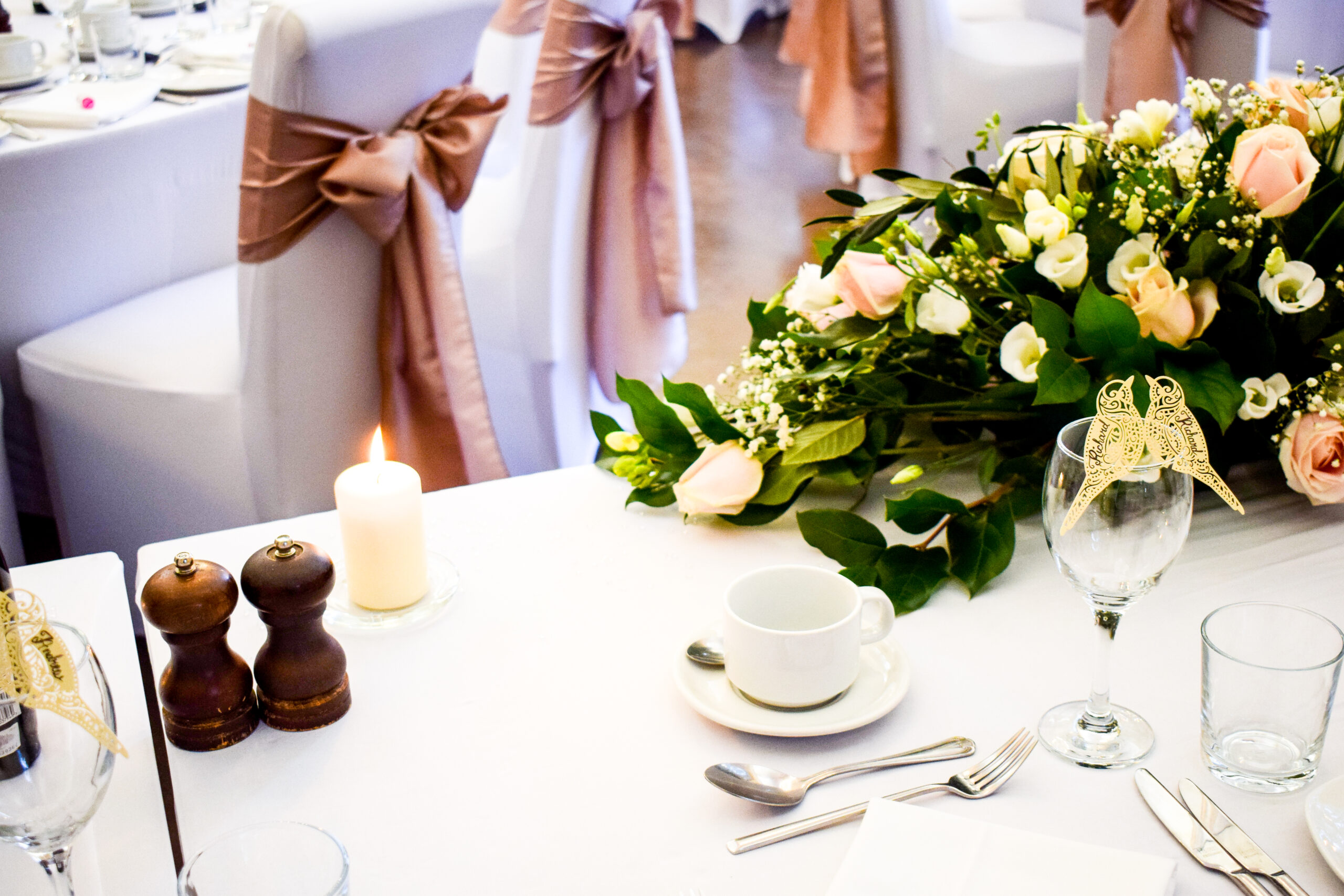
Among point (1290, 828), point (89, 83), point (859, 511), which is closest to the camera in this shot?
point (1290, 828)

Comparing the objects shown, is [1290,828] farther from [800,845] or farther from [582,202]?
[582,202]

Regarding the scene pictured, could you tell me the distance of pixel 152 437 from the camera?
187cm

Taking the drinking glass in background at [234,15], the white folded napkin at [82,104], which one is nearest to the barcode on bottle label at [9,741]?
the white folded napkin at [82,104]

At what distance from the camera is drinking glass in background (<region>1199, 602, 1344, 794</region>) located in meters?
0.74

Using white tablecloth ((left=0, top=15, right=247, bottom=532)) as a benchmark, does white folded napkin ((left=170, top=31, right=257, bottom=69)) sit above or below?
above

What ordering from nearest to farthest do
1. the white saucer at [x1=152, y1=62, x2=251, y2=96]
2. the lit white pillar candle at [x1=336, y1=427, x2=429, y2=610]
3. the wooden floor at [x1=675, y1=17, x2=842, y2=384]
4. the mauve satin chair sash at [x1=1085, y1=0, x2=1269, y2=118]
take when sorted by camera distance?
the lit white pillar candle at [x1=336, y1=427, x2=429, y2=610] → the white saucer at [x1=152, y1=62, x2=251, y2=96] → the mauve satin chair sash at [x1=1085, y1=0, x2=1269, y2=118] → the wooden floor at [x1=675, y1=17, x2=842, y2=384]

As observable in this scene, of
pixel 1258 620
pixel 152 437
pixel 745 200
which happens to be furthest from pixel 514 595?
pixel 745 200

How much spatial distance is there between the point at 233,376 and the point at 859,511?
109cm

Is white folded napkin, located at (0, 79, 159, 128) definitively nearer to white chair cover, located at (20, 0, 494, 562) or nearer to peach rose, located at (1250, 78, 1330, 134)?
white chair cover, located at (20, 0, 494, 562)

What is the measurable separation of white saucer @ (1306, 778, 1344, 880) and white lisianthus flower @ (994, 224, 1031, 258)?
1.55 ft

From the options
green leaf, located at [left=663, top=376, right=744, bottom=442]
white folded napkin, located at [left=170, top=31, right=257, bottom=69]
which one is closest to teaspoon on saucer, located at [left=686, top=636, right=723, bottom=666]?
green leaf, located at [left=663, top=376, right=744, bottom=442]

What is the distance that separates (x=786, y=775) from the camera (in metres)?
0.76

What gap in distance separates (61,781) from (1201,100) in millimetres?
1002

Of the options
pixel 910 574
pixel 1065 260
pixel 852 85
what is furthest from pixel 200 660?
pixel 852 85
